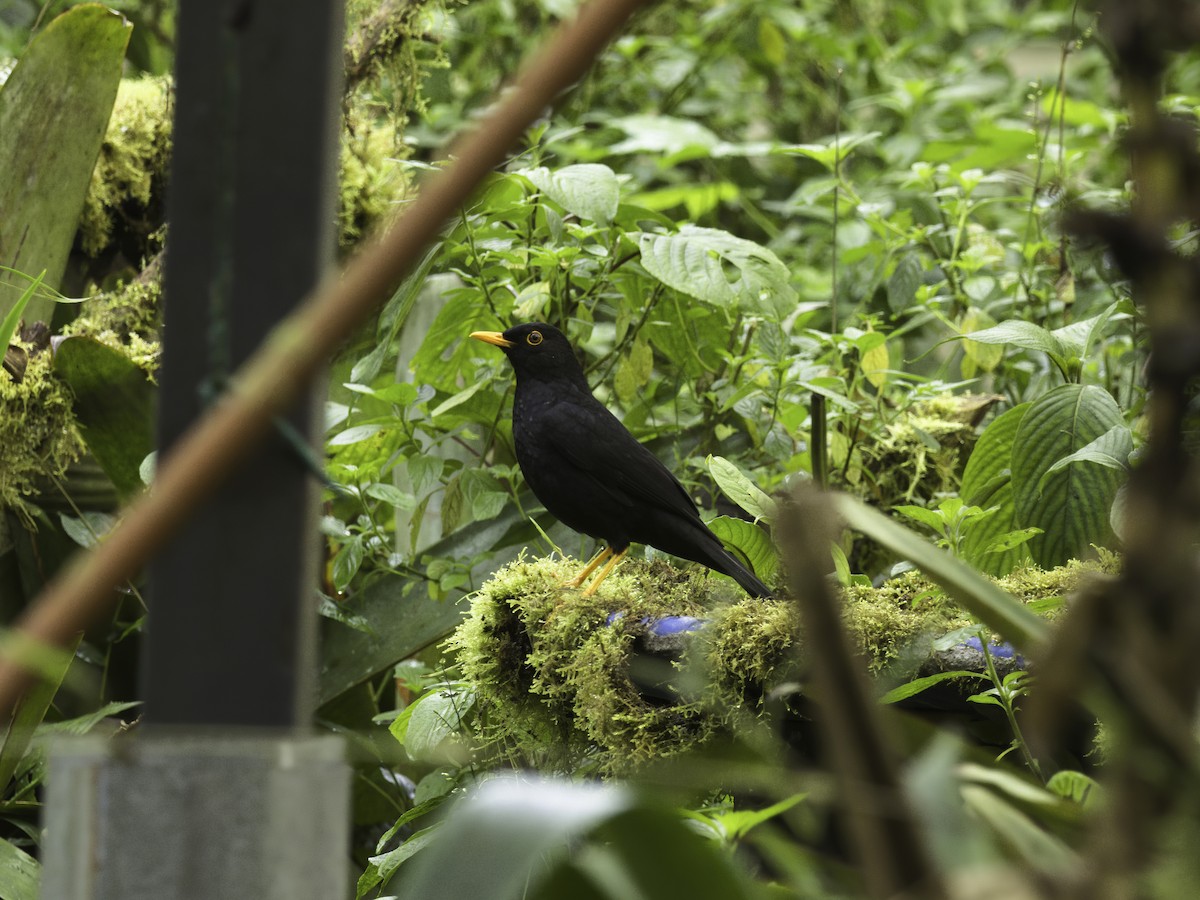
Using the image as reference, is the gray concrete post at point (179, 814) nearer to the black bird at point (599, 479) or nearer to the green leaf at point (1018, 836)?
the green leaf at point (1018, 836)

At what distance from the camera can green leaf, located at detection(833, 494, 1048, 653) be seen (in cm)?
66

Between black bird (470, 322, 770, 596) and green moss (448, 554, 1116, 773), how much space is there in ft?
0.82

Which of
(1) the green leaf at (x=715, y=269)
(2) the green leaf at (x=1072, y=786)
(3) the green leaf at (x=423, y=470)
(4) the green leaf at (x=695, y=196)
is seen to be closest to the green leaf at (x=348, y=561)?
(3) the green leaf at (x=423, y=470)

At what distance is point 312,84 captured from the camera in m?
0.59

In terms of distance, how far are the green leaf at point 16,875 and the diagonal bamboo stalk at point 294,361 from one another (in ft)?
4.14

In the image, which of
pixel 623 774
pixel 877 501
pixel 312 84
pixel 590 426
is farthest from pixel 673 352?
pixel 312 84

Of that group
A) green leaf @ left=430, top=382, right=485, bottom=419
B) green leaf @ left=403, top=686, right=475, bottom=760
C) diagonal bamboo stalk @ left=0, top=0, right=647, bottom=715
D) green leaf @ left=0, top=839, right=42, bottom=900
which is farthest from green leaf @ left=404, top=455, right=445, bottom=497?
diagonal bamboo stalk @ left=0, top=0, right=647, bottom=715

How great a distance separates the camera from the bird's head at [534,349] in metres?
2.26

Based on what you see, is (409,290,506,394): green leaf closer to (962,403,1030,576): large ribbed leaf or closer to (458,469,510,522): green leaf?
(458,469,510,522): green leaf

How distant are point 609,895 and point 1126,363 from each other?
88.7 inches

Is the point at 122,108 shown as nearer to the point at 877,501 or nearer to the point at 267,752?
the point at 877,501

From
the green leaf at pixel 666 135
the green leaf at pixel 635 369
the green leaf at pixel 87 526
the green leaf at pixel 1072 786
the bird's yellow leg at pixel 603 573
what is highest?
the green leaf at pixel 666 135

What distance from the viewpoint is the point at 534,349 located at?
89.3 inches

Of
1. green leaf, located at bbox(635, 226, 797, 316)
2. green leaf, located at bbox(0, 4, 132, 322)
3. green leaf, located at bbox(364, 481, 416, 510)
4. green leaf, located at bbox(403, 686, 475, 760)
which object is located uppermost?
green leaf, located at bbox(0, 4, 132, 322)
